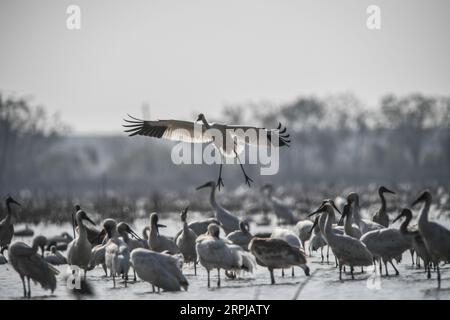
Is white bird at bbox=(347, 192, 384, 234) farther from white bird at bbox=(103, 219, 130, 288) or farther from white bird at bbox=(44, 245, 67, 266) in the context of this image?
white bird at bbox=(44, 245, 67, 266)

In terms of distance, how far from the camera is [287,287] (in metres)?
9.81

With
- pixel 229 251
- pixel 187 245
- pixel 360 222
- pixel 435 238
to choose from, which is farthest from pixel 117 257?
pixel 360 222

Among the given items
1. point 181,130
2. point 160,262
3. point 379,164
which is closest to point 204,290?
point 160,262

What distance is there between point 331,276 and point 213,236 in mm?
1705

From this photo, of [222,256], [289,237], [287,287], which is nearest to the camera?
[287,287]

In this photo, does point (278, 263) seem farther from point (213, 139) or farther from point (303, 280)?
point (213, 139)

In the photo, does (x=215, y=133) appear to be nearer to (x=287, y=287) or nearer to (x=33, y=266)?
(x=287, y=287)

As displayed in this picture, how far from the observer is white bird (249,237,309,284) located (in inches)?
395

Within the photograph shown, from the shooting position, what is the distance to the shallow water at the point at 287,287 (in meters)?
9.05

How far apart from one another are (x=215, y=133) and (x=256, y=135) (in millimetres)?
978

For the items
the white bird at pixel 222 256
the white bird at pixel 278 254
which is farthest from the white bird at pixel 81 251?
the white bird at pixel 278 254

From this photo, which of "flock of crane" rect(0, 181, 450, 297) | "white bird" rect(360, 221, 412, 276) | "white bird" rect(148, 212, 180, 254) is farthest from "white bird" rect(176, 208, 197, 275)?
"white bird" rect(360, 221, 412, 276)

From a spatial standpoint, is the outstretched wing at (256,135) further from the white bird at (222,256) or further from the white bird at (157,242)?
the white bird at (222,256)

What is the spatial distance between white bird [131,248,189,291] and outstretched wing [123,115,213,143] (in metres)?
4.88
